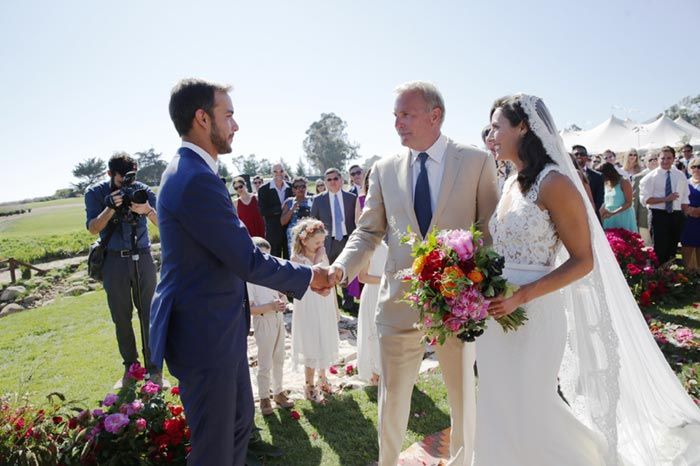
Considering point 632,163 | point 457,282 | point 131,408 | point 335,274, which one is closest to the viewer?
point 457,282

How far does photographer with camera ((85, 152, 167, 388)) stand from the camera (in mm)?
5336

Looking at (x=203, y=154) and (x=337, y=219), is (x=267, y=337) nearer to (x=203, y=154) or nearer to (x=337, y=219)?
(x=203, y=154)

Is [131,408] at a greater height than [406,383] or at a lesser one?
lesser

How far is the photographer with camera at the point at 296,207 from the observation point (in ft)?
33.0

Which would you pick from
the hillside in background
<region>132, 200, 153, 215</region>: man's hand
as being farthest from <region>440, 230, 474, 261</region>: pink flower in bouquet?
the hillside in background

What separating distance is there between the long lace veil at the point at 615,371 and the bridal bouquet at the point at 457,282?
0.88m

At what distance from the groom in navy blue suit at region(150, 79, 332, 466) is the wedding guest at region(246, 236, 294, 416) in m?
2.10

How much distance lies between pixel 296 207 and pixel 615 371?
7.75 meters

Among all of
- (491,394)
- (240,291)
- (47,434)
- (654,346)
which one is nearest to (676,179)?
(654,346)

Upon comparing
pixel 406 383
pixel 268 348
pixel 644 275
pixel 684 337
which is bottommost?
pixel 684 337

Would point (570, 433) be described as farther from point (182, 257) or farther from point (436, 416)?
point (182, 257)

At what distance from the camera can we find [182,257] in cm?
254

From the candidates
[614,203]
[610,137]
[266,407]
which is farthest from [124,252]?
[610,137]

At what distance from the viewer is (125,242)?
5.60m
